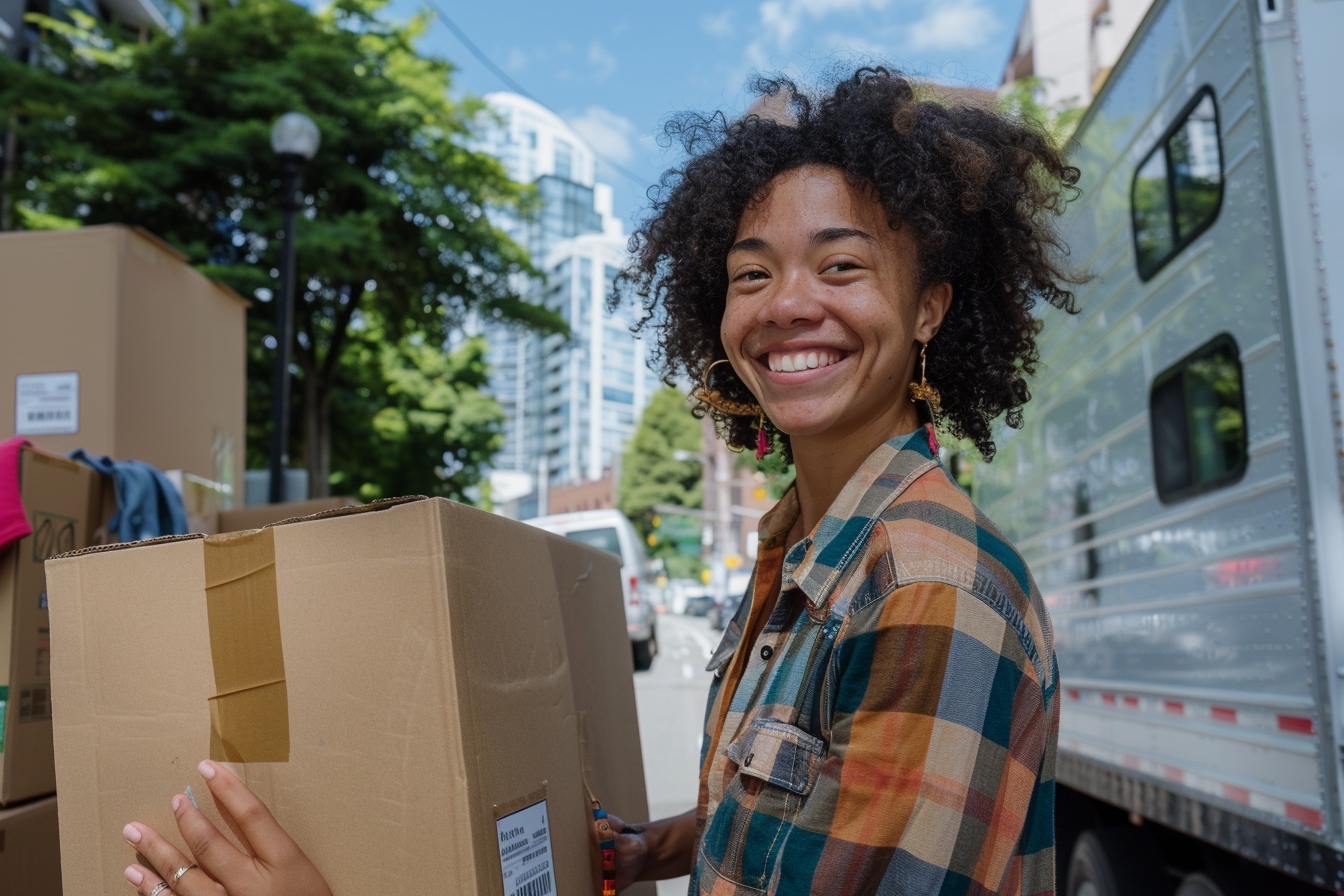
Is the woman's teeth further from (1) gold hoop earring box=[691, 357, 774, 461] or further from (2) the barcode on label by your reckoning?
(2) the barcode on label

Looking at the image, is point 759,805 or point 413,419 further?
point 413,419

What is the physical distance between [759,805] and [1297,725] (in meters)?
1.89

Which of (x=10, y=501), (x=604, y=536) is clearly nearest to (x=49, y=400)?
(x=10, y=501)

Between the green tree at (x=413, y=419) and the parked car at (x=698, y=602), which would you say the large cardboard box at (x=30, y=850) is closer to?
the green tree at (x=413, y=419)

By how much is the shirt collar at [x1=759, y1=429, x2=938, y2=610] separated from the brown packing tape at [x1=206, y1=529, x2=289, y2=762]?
0.60m

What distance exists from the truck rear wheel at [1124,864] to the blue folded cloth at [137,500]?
3163 mm

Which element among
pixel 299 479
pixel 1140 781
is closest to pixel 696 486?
pixel 299 479

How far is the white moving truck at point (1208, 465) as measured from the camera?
2648mm

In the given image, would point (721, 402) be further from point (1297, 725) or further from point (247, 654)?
point (1297, 725)

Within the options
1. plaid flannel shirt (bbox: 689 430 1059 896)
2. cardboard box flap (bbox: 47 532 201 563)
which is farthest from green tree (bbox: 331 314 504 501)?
plaid flannel shirt (bbox: 689 430 1059 896)

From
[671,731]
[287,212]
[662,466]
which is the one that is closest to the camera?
[287,212]

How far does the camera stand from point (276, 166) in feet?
43.3

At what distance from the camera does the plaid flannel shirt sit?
1.19 m

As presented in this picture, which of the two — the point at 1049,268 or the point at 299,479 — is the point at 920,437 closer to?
the point at 1049,268
